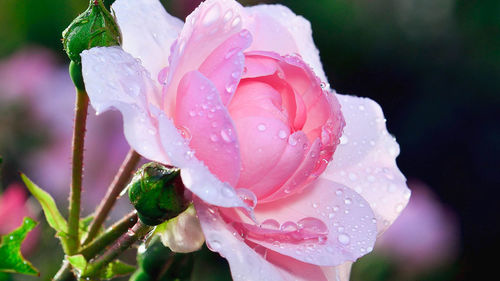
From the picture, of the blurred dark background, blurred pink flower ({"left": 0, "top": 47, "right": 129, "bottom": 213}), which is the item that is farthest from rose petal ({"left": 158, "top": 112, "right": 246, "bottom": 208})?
the blurred dark background

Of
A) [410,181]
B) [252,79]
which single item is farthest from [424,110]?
[252,79]

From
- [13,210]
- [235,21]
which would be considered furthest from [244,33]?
[13,210]

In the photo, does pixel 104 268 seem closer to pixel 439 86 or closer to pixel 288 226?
pixel 288 226

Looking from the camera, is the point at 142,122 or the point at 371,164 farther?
the point at 371,164

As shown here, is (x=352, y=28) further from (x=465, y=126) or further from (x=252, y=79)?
(x=252, y=79)

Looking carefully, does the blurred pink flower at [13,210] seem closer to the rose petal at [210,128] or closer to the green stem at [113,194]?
the green stem at [113,194]

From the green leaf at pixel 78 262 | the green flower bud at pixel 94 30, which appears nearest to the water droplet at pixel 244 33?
the green flower bud at pixel 94 30
